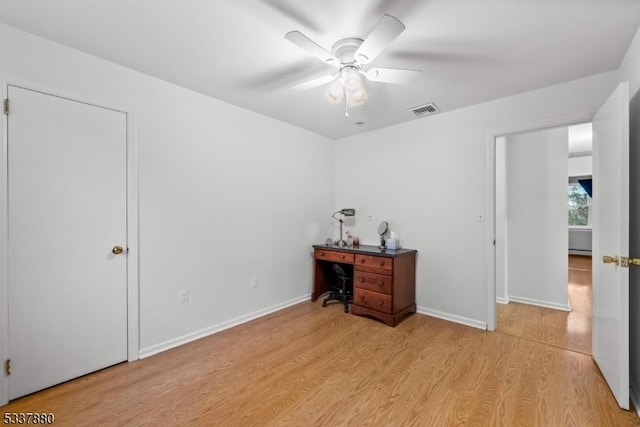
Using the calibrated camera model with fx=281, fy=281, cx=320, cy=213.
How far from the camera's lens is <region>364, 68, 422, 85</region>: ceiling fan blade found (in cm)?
193

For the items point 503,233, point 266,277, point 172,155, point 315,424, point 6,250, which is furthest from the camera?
point 503,233

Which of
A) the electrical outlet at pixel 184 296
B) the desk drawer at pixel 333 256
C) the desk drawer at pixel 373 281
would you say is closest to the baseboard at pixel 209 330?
the electrical outlet at pixel 184 296

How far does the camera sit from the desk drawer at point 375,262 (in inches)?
121

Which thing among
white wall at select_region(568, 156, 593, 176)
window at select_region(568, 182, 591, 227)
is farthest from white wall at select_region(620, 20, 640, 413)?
window at select_region(568, 182, 591, 227)

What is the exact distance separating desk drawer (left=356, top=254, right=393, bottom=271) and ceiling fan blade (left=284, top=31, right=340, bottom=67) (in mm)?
2043

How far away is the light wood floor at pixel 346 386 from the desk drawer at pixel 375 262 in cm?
71

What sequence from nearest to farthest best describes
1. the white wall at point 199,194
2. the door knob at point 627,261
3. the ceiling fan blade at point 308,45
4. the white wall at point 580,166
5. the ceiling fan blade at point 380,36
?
the ceiling fan blade at point 380,36 < the ceiling fan blade at point 308,45 < the door knob at point 627,261 < the white wall at point 199,194 < the white wall at point 580,166

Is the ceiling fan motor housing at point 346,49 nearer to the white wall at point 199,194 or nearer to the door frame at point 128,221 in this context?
the white wall at point 199,194

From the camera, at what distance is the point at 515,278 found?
384 cm

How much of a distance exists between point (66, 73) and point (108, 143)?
52cm

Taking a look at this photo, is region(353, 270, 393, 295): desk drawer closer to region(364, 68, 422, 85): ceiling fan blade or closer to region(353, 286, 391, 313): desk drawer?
region(353, 286, 391, 313): desk drawer

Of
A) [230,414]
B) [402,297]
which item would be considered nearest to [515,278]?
[402,297]

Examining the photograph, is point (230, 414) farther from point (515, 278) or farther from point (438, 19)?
point (515, 278)

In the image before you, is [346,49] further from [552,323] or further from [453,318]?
[552,323]
